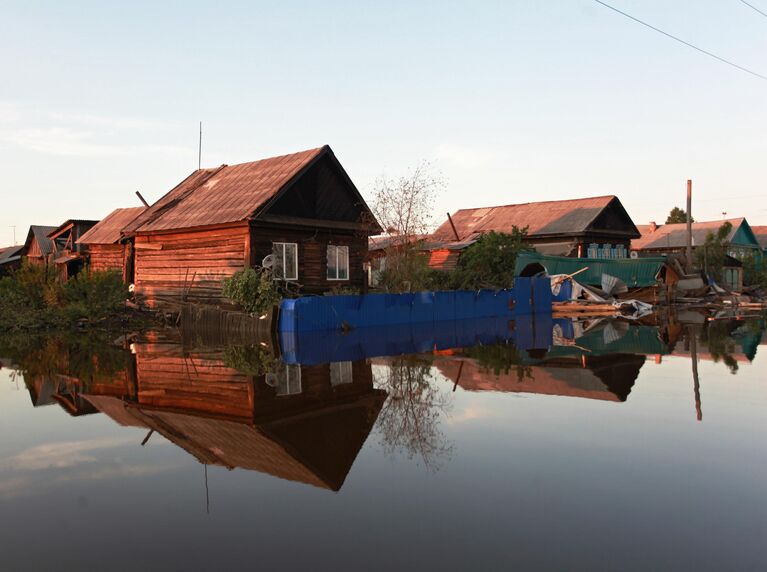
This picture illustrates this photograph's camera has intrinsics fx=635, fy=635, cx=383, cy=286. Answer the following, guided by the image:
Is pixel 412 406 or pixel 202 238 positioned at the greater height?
pixel 202 238

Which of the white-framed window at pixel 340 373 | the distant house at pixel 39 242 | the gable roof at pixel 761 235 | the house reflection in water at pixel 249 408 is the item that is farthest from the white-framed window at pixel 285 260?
the gable roof at pixel 761 235

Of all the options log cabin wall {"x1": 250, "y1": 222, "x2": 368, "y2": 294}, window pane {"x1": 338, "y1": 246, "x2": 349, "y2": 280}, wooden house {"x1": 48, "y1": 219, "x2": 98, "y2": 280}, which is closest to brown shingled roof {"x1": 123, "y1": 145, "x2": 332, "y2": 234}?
log cabin wall {"x1": 250, "y1": 222, "x2": 368, "y2": 294}

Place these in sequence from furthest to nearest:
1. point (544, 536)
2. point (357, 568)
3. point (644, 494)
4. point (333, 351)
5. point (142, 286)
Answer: point (142, 286)
point (333, 351)
point (644, 494)
point (544, 536)
point (357, 568)

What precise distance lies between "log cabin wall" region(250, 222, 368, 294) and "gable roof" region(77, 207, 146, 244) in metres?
14.3

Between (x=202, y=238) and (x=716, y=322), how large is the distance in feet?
68.7

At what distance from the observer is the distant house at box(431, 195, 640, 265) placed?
42.8 m

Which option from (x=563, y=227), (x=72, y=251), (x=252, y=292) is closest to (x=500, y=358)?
(x=252, y=292)

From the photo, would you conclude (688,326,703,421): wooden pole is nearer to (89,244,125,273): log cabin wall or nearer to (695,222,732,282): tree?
(89,244,125,273): log cabin wall

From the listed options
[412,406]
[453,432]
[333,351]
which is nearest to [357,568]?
[453,432]

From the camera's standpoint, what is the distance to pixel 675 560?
14.1 feet

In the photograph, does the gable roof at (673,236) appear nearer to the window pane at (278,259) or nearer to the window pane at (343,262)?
the window pane at (343,262)

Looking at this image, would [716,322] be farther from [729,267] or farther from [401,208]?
[729,267]

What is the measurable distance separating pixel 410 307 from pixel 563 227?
2329 centimetres

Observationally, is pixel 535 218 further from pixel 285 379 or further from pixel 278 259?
pixel 285 379
